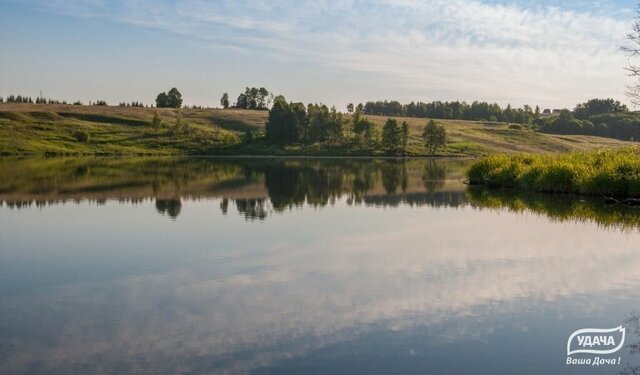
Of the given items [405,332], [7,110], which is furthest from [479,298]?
[7,110]

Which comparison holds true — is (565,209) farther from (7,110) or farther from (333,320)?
(7,110)

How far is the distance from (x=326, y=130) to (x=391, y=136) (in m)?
15.7

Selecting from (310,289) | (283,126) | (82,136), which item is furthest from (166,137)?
(310,289)

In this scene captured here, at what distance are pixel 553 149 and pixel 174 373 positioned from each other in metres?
163

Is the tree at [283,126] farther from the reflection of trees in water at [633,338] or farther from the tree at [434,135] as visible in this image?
the reflection of trees in water at [633,338]

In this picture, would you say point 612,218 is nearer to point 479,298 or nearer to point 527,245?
point 527,245

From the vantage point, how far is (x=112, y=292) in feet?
55.7

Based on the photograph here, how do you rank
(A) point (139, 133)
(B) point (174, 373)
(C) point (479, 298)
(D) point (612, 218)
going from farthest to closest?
(A) point (139, 133)
(D) point (612, 218)
(C) point (479, 298)
(B) point (174, 373)

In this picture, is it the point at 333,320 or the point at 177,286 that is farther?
the point at 177,286

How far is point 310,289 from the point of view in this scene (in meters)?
17.5

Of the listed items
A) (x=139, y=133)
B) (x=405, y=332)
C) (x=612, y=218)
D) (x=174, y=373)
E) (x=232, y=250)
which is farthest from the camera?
(x=139, y=133)

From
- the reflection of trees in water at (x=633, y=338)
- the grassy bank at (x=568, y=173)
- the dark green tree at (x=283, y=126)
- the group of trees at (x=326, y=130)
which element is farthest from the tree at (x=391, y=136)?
the reflection of trees in water at (x=633, y=338)

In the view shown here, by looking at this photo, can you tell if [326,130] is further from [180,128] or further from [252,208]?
[252,208]

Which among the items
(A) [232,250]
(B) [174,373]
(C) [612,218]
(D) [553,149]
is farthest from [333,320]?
(D) [553,149]
